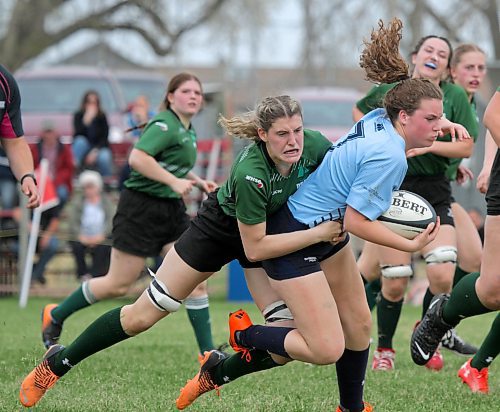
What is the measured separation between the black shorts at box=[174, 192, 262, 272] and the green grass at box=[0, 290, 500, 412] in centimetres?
77

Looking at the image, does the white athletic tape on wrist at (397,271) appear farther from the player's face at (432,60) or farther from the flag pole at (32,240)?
the flag pole at (32,240)

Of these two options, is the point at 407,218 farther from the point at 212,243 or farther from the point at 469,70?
the point at 469,70

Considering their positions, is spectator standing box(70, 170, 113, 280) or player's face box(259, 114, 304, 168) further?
spectator standing box(70, 170, 113, 280)

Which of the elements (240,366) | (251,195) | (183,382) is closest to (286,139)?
(251,195)

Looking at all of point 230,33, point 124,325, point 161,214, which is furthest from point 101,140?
point 230,33

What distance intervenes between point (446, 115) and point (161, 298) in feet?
8.11

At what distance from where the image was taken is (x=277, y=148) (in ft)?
14.7

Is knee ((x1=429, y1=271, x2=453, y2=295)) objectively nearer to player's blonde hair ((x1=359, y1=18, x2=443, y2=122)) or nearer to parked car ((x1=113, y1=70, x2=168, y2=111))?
player's blonde hair ((x1=359, y1=18, x2=443, y2=122))

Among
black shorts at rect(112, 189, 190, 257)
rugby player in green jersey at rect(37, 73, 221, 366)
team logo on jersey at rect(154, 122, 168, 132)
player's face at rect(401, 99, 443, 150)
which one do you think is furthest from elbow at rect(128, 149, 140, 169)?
player's face at rect(401, 99, 443, 150)

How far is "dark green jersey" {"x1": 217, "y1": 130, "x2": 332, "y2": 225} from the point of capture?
4.45 meters

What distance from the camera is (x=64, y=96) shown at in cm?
1458

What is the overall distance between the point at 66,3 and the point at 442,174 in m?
17.0

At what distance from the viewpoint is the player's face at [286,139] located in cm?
445

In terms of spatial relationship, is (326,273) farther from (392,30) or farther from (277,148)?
(392,30)
